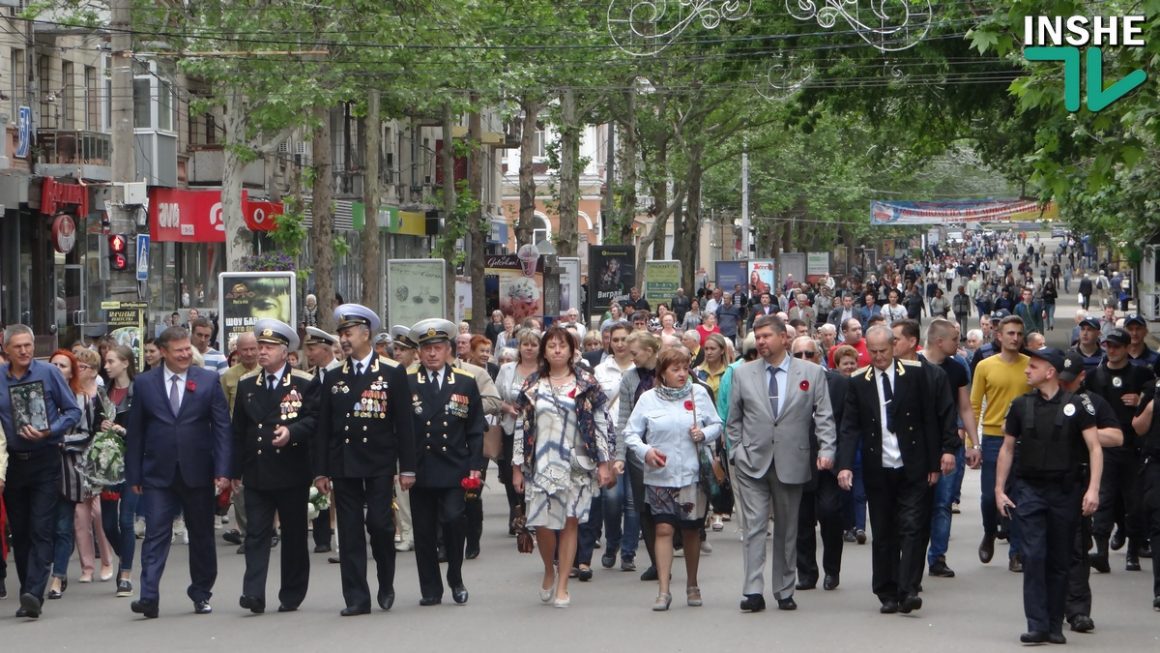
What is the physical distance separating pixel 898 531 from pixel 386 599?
9.93 ft

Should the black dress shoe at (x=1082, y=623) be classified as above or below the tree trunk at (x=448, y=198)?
below

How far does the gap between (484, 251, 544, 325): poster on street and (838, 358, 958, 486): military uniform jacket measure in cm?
2644

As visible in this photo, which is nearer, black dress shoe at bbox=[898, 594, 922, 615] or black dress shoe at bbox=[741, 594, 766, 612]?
black dress shoe at bbox=[898, 594, 922, 615]

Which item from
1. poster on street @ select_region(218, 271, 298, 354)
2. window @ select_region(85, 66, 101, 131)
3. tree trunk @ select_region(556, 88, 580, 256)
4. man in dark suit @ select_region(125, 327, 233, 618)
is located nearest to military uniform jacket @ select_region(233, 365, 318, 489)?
man in dark suit @ select_region(125, 327, 233, 618)

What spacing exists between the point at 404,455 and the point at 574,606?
141cm

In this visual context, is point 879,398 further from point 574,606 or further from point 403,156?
point 403,156

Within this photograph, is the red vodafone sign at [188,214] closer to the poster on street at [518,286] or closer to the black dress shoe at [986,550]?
the poster on street at [518,286]

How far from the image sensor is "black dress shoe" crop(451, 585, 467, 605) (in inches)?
452

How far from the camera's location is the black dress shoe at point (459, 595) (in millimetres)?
11492

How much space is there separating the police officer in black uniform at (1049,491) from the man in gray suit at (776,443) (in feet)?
4.51

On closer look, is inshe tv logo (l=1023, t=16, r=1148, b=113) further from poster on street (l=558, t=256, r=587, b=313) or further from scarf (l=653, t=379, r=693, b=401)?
poster on street (l=558, t=256, r=587, b=313)

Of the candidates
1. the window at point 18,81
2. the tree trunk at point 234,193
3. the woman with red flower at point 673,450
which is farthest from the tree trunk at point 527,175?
the woman with red flower at point 673,450

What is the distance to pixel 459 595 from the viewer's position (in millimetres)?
11484

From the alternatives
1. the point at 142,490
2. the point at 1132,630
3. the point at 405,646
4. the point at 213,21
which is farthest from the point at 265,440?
the point at 213,21
